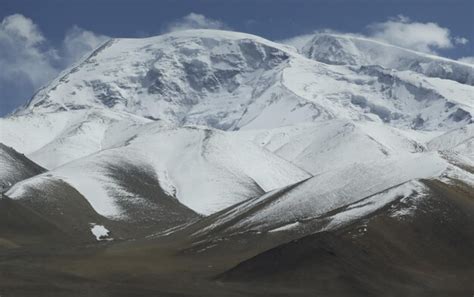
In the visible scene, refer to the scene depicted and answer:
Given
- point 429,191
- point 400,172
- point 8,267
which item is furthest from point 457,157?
point 8,267

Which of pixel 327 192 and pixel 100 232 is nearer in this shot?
pixel 327 192

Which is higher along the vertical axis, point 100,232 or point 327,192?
point 100,232

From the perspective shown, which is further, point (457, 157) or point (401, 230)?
point (457, 157)

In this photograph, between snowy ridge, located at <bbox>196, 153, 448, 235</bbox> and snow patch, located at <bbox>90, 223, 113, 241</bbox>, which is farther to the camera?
snow patch, located at <bbox>90, 223, 113, 241</bbox>

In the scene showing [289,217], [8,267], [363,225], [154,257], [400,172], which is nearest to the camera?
[8,267]

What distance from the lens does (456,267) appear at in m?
116

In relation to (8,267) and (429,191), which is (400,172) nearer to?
(429,191)

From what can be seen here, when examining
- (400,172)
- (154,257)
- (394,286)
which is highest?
(400,172)

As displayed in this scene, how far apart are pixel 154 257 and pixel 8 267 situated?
23599mm

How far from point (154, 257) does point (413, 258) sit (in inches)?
1399

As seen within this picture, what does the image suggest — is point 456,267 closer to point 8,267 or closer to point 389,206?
point 389,206

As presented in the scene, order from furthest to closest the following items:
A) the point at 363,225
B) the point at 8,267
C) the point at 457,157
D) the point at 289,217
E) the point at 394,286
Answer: the point at 457,157, the point at 289,217, the point at 363,225, the point at 8,267, the point at 394,286

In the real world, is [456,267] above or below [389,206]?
below

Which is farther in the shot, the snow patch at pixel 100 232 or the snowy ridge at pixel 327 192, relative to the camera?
the snow patch at pixel 100 232
